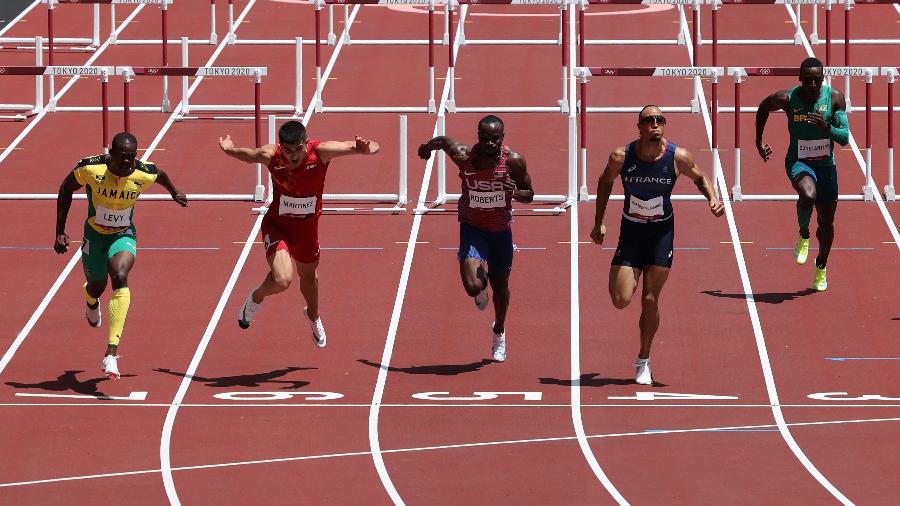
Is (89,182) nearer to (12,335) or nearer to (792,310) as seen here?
(12,335)

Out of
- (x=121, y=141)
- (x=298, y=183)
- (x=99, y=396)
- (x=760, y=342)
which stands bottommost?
(x=99, y=396)

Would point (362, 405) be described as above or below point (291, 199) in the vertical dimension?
below

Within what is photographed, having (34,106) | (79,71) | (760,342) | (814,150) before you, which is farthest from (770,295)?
(34,106)

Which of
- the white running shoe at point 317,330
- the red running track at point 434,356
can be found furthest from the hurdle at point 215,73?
the white running shoe at point 317,330

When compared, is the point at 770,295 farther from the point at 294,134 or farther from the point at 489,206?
the point at 294,134

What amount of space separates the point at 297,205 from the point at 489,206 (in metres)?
1.46

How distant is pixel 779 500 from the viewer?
13312mm

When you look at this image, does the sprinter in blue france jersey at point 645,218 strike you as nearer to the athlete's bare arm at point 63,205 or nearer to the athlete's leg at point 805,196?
the athlete's leg at point 805,196

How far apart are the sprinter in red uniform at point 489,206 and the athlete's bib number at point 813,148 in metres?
3.46

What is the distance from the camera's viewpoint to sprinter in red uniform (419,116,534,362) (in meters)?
16.5

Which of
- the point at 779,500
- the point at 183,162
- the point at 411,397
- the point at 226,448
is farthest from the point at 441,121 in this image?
the point at 779,500

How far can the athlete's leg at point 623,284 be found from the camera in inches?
637

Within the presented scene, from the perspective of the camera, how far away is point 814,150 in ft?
62.3

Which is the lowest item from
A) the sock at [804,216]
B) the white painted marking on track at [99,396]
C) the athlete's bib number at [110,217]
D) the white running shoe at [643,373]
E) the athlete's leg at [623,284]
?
the white painted marking on track at [99,396]
